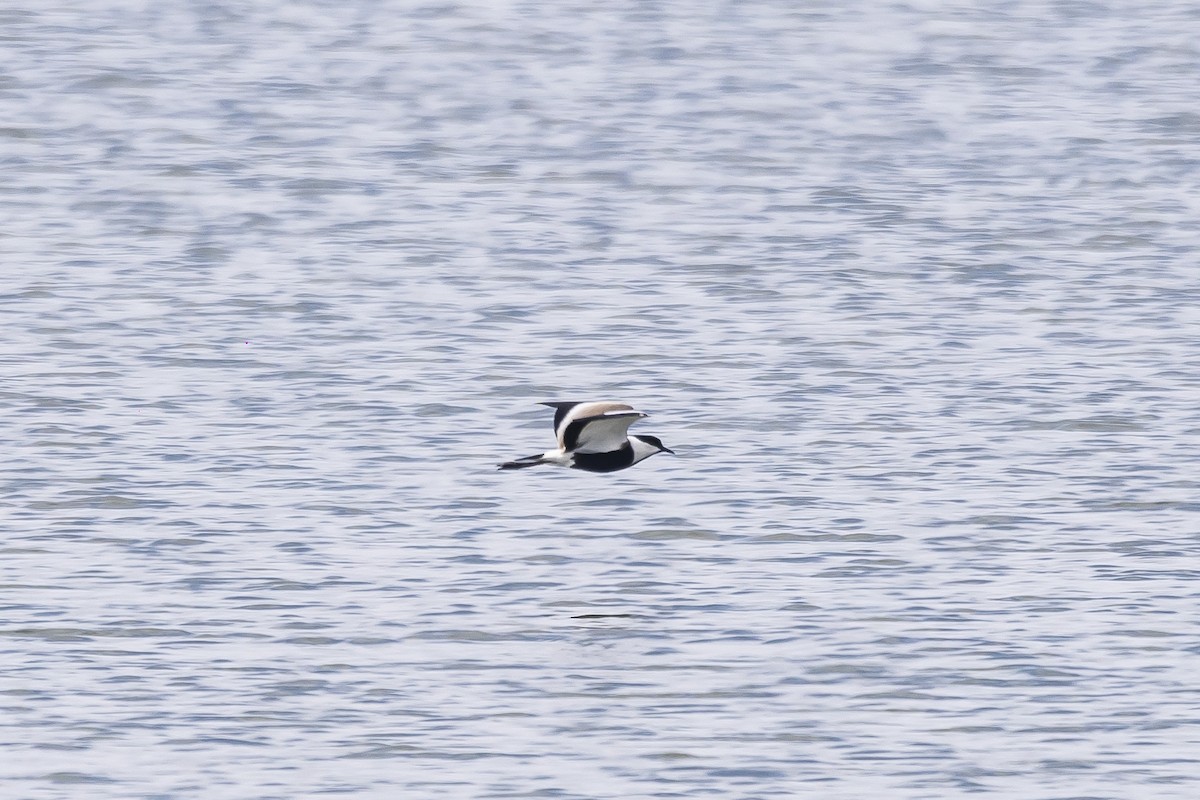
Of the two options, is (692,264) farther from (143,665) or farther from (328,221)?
(143,665)

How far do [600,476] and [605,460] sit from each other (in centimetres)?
204

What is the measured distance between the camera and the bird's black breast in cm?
2016

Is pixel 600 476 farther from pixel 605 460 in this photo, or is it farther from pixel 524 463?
pixel 524 463

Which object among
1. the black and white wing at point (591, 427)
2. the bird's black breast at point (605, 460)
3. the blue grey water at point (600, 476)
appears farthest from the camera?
the bird's black breast at point (605, 460)

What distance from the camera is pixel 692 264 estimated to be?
101 ft

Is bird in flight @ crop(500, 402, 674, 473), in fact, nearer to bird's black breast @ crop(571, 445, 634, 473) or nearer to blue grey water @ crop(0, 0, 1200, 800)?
bird's black breast @ crop(571, 445, 634, 473)

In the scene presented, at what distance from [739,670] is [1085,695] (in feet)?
6.74

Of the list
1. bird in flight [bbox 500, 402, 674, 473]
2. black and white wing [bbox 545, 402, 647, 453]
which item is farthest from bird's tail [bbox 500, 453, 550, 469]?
black and white wing [bbox 545, 402, 647, 453]

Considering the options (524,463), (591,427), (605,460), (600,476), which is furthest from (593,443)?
(600,476)

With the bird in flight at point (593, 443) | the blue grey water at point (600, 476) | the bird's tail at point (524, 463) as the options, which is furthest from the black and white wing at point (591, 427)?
the blue grey water at point (600, 476)

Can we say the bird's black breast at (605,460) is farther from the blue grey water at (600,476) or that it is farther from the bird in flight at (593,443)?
the blue grey water at (600,476)

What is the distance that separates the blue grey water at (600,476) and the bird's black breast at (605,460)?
433mm

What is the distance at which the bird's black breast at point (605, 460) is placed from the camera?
20.2 m

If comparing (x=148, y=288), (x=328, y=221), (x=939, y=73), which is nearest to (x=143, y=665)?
(x=148, y=288)
